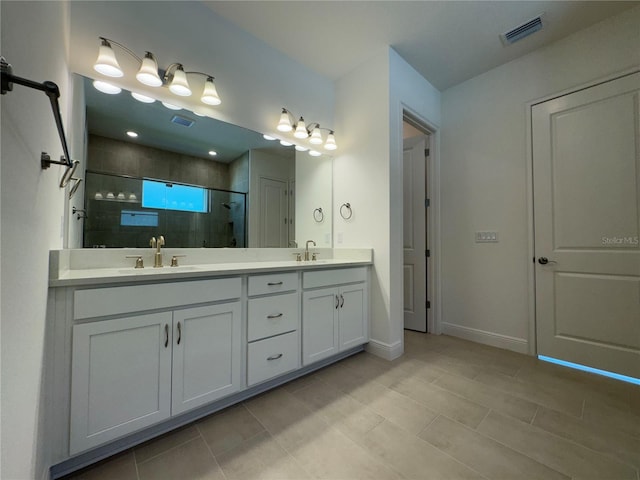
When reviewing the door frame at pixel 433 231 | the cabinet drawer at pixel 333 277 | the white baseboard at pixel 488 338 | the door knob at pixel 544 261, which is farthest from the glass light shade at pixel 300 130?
the white baseboard at pixel 488 338

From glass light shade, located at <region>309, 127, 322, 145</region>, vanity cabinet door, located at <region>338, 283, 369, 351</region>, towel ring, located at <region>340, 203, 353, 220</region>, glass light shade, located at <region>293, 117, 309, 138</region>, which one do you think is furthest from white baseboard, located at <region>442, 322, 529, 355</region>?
glass light shade, located at <region>293, 117, 309, 138</region>

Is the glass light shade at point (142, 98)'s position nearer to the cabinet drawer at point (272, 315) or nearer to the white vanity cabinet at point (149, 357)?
the white vanity cabinet at point (149, 357)

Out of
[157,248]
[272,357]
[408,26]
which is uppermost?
[408,26]

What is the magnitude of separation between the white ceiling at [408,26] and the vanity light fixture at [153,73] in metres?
0.67

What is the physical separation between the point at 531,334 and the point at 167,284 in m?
3.05

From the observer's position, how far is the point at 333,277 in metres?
2.20

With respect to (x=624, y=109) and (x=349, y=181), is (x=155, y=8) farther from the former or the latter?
(x=624, y=109)

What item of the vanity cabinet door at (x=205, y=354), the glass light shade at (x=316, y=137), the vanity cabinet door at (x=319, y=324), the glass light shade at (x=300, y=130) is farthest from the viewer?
the glass light shade at (x=316, y=137)

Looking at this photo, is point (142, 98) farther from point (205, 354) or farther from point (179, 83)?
point (205, 354)

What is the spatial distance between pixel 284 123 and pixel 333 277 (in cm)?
145

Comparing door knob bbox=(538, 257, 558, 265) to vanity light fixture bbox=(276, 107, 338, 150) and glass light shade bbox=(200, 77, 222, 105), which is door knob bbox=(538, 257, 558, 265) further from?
glass light shade bbox=(200, 77, 222, 105)

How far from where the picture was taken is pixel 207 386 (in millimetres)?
1475

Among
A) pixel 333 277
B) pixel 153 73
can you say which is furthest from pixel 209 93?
pixel 333 277

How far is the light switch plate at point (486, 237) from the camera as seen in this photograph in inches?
107
